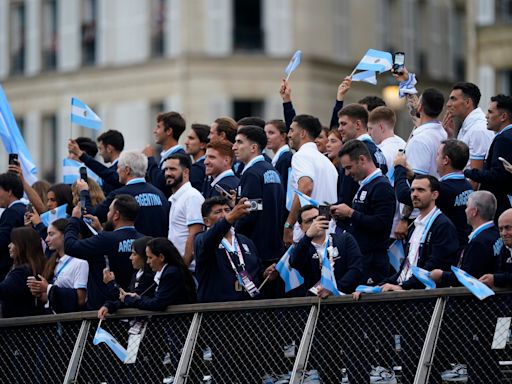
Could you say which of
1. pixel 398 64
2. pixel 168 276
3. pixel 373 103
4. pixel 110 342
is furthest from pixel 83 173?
pixel 398 64

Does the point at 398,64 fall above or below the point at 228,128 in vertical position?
above

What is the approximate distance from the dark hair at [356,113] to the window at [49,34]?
39811 millimetres

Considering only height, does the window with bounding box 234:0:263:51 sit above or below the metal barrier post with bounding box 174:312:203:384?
above

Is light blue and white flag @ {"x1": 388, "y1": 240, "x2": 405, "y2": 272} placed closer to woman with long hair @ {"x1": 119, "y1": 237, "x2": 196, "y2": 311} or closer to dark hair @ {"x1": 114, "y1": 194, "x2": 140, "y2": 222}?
woman with long hair @ {"x1": 119, "y1": 237, "x2": 196, "y2": 311}

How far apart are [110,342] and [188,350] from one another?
85 centimetres

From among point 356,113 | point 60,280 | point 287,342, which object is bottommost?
point 287,342

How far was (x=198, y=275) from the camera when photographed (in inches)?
634

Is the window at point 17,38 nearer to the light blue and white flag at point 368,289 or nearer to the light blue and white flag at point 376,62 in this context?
the light blue and white flag at point 376,62

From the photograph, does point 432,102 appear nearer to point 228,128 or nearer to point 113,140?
point 228,128

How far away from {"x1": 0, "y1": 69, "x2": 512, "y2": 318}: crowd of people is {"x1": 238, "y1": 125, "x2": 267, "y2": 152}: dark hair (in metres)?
0.01

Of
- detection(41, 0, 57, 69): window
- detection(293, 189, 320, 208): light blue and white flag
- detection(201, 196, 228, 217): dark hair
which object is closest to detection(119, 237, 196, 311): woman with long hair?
detection(201, 196, 228, 217): dark hair

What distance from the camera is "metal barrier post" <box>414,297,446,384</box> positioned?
46.5 ft

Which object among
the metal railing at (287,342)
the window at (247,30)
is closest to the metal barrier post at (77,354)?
the metal railing at (287,342)

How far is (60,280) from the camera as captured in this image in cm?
1781
